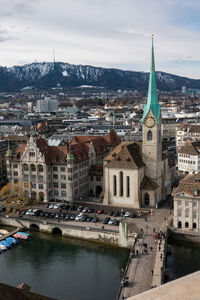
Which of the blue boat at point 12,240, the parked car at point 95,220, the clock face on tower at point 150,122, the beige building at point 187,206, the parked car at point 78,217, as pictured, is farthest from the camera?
the clock face on tower at point 150,122

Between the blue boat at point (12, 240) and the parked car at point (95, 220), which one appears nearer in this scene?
the blue boat at point (12, 240)

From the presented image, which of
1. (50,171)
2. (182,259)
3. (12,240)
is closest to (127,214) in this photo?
(182,259)

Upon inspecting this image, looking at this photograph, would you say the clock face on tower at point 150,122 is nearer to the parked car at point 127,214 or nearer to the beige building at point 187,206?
the beige building at point 187,206

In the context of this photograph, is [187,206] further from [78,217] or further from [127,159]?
[78,217]

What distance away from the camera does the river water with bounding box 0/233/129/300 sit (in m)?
62.4

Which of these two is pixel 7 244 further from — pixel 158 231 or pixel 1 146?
pixel 1 146

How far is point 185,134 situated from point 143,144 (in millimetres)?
83414

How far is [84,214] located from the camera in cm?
9138

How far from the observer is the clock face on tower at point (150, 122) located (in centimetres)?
9719

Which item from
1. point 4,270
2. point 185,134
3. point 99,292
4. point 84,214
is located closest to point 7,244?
point 4,270

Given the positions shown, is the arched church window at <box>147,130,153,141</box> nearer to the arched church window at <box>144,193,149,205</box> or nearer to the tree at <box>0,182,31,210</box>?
the arched church window at <box>144,193,149,205</box>

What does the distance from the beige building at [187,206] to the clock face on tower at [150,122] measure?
2167 centimetres

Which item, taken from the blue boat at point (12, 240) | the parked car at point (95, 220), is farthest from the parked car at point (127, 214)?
the blue boat at point (12, 240)

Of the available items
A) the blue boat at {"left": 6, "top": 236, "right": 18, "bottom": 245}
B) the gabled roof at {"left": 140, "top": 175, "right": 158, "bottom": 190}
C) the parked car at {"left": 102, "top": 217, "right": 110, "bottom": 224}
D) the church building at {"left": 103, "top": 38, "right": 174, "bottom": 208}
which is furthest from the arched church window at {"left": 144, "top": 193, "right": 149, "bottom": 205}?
the blue boat at {"left": 6, "top": 236, "right": 18, "bottom": 245}
